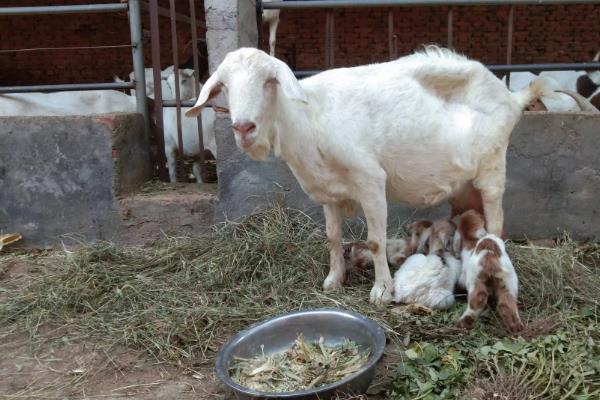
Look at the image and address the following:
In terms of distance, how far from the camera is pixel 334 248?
4129mm

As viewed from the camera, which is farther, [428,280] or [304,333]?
[428,280]

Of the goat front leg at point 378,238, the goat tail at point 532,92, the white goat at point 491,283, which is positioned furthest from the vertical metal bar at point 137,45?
the white goat at point 491,283

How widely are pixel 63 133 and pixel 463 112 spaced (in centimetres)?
337

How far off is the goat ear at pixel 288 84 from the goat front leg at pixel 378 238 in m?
0.87

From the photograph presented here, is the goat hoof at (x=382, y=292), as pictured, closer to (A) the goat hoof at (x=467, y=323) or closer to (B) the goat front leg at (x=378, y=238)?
Result: (B) the goat front leg at (x=378, y=238)

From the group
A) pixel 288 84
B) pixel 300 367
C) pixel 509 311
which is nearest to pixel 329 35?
pixel 288 84

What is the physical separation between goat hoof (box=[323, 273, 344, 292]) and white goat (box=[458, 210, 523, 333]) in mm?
929

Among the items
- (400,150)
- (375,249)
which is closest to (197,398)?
(375,249)

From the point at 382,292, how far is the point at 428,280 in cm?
31

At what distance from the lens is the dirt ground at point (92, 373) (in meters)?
3.09

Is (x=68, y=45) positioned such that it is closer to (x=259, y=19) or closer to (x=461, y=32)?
(x=461, y=32)

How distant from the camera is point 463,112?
3.97 m

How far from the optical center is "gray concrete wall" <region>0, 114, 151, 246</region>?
16.7 feet

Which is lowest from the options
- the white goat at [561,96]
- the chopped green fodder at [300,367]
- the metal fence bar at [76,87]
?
the chopped green fodder at [300,367]
